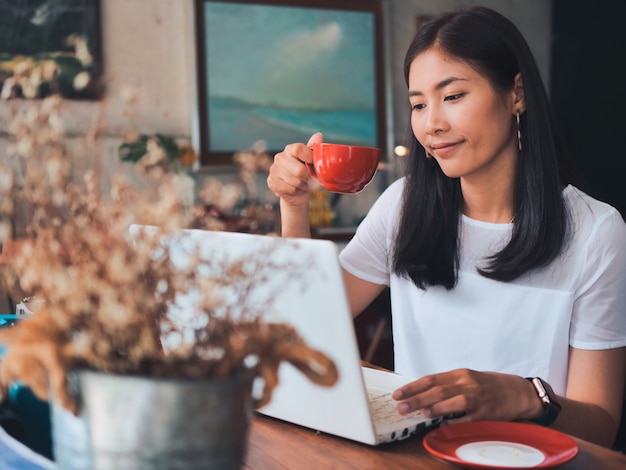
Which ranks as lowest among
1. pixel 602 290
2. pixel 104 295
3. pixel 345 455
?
pixel 345 455

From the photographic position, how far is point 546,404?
1.06 metres

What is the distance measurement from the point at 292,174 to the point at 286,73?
297 centimetres

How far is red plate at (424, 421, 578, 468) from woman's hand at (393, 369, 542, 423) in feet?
0.21

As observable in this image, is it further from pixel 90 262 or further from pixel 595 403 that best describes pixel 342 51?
pixel 90 262

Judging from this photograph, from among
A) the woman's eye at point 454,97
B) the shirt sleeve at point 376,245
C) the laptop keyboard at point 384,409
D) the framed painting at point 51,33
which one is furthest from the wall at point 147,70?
the laptop keyboard at point 384,409

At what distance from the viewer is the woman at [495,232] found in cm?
136

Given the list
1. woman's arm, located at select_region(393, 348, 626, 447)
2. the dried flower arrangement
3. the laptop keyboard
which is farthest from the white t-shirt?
the dried flower arrangement

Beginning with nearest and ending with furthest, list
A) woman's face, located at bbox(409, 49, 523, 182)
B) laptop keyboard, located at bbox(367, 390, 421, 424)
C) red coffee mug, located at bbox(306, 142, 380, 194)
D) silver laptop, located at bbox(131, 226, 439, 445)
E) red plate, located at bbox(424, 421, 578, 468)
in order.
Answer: silver laptop, located at bbox(131, 226, 439, 445), red plate, located at bbox(424, 421, 578, 468), laptop keyboard, located at bbox(367, 390, 421, 424), red coffee mug, located at bbox(306, 142, 380, 194), woman's face, located at bbox(409, 49, 523, 182)

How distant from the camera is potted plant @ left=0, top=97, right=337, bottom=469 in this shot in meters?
0.53

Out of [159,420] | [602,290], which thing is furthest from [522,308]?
[159,420]

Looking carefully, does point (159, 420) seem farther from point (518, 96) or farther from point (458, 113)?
point (518, 96)

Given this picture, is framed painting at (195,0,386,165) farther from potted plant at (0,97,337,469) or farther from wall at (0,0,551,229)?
potted plant at (0,97,337,469)

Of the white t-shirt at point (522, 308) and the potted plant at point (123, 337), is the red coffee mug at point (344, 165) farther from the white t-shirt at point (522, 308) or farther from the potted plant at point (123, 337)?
the potted plant at point (123, 337)

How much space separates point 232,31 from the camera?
4121 millimetres
